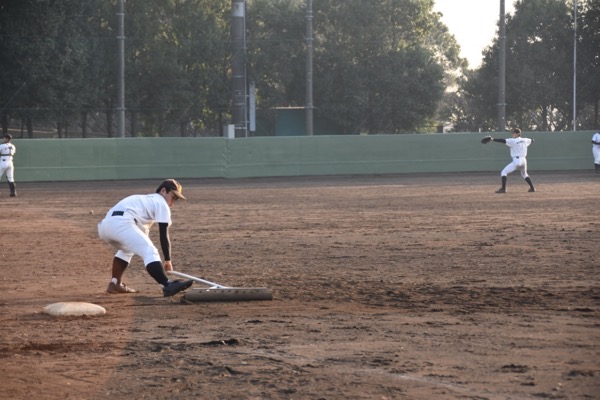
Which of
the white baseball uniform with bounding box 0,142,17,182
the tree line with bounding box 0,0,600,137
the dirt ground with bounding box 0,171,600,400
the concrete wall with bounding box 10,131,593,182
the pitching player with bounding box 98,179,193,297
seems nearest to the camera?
the dirt ground with bounding box 0,171,600,400

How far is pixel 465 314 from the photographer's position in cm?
1082

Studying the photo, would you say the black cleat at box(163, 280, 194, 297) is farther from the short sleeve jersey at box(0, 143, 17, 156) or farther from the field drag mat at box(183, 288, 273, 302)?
the short sleeve jersey at box(0, 143, 17, 156)

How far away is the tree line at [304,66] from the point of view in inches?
2229

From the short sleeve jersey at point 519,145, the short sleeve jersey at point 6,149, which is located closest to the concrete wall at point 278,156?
the short sleeve jersey at point 6,149

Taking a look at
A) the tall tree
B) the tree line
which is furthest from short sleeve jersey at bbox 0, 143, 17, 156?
the tall tree

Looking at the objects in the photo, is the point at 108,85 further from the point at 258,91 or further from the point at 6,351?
the point at 6,351

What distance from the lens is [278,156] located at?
1766 inches

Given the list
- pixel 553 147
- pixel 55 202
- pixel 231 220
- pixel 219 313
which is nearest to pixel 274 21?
pixel 553 147

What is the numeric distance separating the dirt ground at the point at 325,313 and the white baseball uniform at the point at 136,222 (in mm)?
581

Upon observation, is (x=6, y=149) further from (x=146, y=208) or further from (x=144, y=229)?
(x=146, y=208)

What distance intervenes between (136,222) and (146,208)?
207mm

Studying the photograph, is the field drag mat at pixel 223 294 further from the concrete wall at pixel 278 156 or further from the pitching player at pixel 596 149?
the pitching player at pixel 596 149

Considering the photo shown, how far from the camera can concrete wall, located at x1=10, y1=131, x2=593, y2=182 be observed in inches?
1671

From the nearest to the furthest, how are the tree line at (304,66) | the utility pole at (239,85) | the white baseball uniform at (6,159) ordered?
the white baseball uniform at (6,159), the utility pole at (239,85), the tree line at (304,66)
